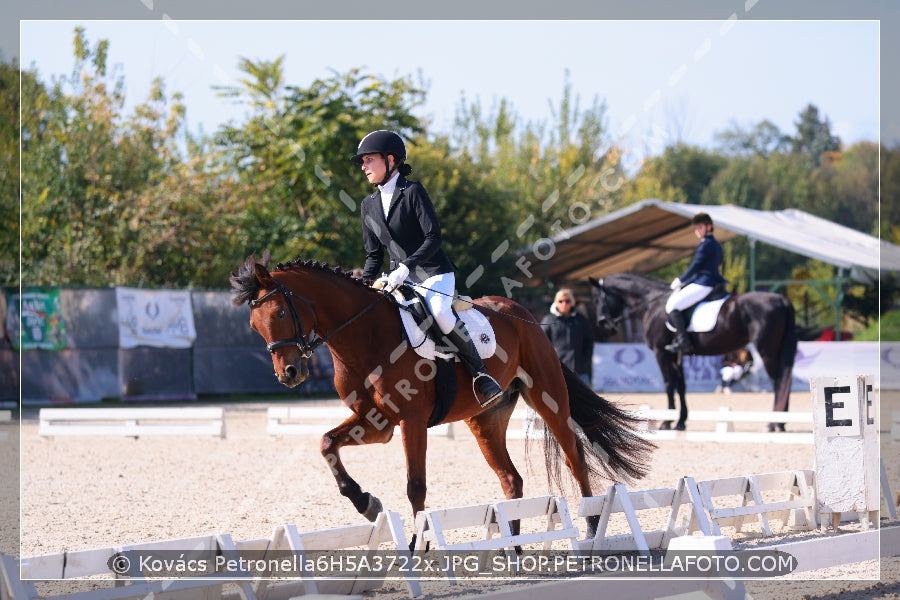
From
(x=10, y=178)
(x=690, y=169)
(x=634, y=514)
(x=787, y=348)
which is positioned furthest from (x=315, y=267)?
(x=690, y=169)

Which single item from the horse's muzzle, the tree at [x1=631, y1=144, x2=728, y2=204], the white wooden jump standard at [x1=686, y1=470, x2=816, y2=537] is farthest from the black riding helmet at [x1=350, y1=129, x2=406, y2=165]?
the tree at [x1=631, y1=144, x2=728, y2=204]

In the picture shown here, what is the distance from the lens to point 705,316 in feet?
46.3

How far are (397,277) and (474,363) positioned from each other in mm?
692

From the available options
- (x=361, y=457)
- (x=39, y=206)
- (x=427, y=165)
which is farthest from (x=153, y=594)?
(x=427, y=165)

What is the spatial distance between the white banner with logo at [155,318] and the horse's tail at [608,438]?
14.6m

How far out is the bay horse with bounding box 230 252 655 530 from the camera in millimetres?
5617

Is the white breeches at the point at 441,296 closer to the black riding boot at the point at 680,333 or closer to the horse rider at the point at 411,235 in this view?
the horse rider at the point at 411,235

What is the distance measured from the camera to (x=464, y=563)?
6000mm

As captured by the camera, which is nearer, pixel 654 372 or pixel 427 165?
pixel 654 372

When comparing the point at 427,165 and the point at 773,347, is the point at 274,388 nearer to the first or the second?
the point at 427,165

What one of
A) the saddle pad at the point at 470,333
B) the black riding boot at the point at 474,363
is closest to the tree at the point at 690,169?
the saddle pad at the point at 470,333

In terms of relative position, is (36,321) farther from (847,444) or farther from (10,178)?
(847,444)

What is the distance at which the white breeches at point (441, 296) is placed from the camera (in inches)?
243

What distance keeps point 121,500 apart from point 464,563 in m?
3.88
